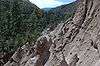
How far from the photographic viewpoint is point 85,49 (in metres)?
16.3

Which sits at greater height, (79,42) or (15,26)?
(79,42)

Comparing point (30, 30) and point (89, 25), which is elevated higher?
point (89, 25)

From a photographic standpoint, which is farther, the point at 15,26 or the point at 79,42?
the point at 15,26

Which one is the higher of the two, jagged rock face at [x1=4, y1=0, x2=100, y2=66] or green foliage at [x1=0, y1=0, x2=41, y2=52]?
jagged rock face at [x1=4, y1=0, x2=100, y2=66]

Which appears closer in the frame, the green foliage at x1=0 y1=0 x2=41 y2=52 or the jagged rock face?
the jagged rock face

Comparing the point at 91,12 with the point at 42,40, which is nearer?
the point at 91,12

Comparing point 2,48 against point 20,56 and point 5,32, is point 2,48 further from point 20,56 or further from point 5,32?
point 20,56

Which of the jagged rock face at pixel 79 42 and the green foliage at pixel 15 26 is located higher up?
the jagged rock face at pixel 79 42

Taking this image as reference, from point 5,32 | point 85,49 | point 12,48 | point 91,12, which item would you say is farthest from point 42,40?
point 5,32

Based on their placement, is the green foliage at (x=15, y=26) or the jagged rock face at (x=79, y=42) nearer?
the jagged rock face at (x=79, y=42)

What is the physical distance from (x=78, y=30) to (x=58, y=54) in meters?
2.28

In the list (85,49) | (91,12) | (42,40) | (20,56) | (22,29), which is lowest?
(22,29)

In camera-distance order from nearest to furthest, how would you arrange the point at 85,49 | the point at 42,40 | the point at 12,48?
the point at 85,49, the point at 42,40, the point at 12,48

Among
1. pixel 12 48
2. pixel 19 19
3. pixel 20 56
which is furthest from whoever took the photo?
pixel 19 19
